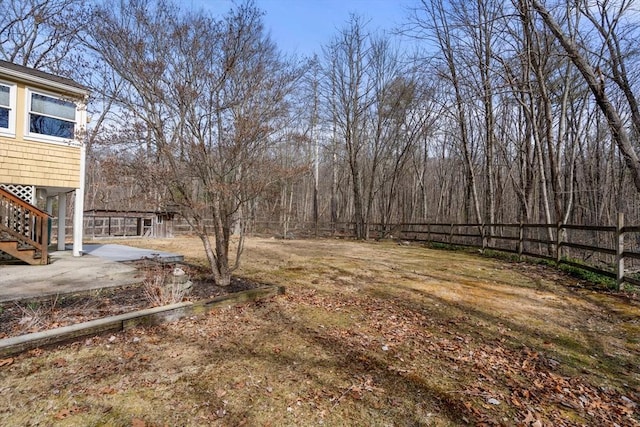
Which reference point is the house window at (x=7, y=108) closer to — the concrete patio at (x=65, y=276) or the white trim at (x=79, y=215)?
the white trim at (x=79, y=215)

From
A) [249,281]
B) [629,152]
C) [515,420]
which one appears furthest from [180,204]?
[629,152]

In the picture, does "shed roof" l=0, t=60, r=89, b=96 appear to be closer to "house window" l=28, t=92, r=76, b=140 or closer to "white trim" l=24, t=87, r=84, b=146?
"white trim" l=24, t=87, r=84, b=146

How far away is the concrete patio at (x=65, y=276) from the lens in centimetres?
477

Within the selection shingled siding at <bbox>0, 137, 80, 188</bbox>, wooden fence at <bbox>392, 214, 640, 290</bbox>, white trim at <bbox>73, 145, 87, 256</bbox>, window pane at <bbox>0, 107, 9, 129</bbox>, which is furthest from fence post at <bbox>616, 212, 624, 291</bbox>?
window pane at <bbox>0, 107, 9, 129</bbox>

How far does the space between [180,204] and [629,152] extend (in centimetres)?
710

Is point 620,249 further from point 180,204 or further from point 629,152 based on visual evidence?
point 180,204

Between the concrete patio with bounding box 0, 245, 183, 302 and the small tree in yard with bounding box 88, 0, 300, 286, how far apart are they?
193 cm

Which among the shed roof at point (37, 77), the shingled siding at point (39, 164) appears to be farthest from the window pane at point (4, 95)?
the shingled siding at point (39, 164)

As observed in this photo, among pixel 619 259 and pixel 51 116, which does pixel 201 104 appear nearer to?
pixel 51 116

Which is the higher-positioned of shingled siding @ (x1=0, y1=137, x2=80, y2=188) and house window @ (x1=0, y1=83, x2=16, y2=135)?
house window @ (x1=0, y1=83, x2=16, y2=135)

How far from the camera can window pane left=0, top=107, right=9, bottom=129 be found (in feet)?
24.3

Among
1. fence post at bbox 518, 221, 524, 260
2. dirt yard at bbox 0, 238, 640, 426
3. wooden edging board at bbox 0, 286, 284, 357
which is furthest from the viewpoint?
fence post at bbox 518, 221, 524, 260

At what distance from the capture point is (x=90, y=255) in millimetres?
8570

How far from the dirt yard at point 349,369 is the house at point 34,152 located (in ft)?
17.0
